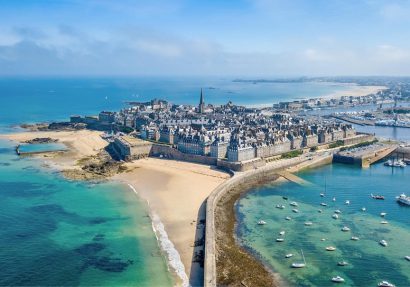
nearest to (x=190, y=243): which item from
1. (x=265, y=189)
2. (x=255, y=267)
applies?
(x=255, y=267)

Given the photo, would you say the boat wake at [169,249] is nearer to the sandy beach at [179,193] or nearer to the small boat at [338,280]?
the sandy beach at [179,193]

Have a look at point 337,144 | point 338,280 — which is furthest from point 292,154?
point 338,280

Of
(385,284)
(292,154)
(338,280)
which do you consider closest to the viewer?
(385,284)

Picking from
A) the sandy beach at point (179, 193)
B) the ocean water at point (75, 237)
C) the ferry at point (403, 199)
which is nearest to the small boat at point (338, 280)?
the sandy beach at point (179, 193)

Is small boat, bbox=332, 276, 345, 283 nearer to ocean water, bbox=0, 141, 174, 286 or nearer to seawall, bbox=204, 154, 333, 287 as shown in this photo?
seawall, bbox=204, 154, 333, 287

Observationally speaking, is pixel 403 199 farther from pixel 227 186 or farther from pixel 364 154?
pixel 364 154

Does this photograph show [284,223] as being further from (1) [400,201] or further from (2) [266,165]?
(2) [266,165]
